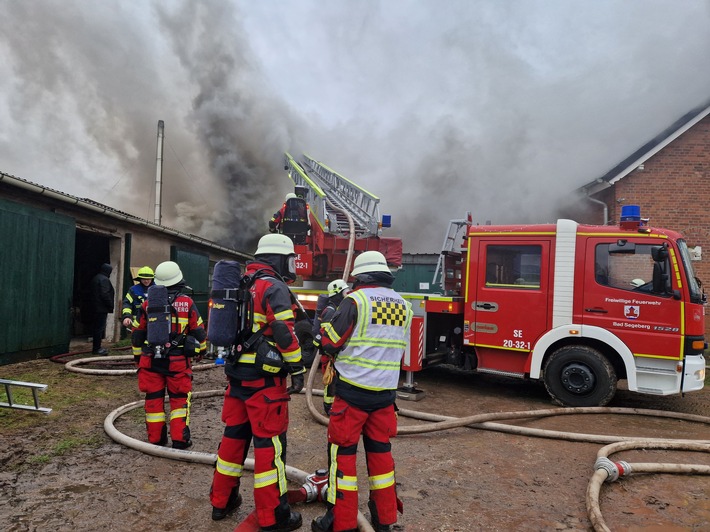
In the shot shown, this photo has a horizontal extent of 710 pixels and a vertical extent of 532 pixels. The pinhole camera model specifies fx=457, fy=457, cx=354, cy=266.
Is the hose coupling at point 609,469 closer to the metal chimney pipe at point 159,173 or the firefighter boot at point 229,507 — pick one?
the firefighter boot at point 229,507

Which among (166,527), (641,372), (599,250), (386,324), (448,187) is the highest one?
(448,187)

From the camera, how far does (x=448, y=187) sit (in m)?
13.4

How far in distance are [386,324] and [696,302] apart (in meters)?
4.32

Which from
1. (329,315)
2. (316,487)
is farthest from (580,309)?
(316,487)

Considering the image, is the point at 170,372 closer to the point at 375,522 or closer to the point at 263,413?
the point at 263,413

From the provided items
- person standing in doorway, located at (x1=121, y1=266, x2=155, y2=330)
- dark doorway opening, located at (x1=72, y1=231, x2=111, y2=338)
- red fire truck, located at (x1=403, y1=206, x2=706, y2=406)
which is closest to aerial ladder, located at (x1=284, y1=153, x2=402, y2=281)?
red fire truck, located at (x1=403, y1=206, x2=706, y2=406)

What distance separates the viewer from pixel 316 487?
3.02 metres

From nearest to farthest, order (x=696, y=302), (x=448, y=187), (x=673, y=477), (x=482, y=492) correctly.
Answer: (x=482, y=492) < (x=673, y=477) < (x=696, y=302) < (x=448, y=187)

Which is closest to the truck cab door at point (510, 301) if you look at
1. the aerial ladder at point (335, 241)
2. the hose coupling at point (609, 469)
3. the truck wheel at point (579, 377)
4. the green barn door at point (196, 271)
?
the truck wheel at point (579, 377)

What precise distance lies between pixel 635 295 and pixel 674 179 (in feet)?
24.8

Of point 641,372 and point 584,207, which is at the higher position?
point 584,207

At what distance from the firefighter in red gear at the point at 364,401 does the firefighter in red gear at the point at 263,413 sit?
0.26 m

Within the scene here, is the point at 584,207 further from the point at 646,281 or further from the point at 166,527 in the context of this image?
the point at 166,527

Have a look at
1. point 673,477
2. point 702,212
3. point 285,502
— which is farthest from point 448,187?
point 285,502
